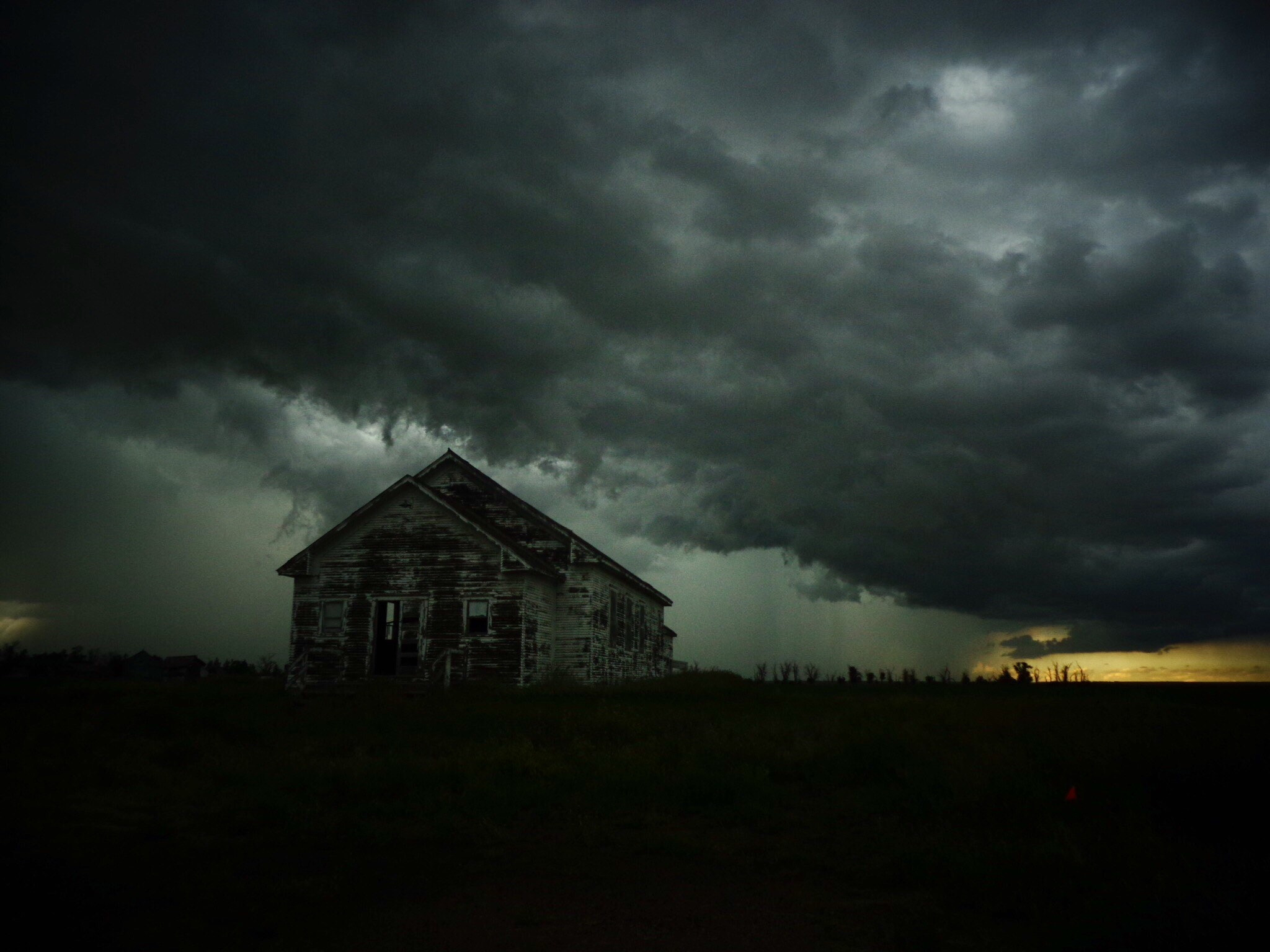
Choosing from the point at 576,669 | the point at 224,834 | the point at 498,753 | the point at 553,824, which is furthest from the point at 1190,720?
the point at 576,669

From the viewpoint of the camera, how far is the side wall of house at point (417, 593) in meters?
26.1

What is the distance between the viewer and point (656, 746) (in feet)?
43.1

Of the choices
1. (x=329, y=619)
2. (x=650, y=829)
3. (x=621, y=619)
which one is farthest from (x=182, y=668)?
(x=650, y=829)

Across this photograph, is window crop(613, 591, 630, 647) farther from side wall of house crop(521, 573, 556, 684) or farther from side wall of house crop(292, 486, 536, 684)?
side wall of house crop(292, 486, 536, 684)

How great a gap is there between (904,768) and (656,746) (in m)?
3.91

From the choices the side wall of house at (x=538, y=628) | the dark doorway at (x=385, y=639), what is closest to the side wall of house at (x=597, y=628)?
the side wall of house at (x=538, y=628)

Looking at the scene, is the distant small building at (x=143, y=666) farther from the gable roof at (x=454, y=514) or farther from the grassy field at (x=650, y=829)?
the grassy field at (x=650, y=829)

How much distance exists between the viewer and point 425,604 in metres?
26.5

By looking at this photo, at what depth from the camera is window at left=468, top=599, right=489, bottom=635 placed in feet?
86.3

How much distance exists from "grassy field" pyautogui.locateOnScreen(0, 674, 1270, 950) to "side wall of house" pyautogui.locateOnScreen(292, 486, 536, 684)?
9417 mm

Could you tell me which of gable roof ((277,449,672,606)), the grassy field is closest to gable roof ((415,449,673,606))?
gable roof ((277,449,672,606))

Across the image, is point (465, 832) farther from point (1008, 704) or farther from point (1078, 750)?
point (1008, 704)

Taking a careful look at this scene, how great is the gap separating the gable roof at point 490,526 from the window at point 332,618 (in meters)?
1.29

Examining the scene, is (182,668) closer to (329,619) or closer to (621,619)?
(329,619)
